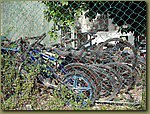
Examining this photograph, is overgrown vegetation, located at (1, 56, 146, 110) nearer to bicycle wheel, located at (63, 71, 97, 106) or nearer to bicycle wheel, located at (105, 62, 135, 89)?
bicycle wheel, located at (63, 71, 97, 106)

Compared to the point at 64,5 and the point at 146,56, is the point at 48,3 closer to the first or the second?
the point at 64,5

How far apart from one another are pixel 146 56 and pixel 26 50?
110 cm

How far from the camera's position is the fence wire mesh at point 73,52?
4582 millimetres

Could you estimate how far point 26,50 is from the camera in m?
4.68

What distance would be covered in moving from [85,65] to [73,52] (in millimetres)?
162

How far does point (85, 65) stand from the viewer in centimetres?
462

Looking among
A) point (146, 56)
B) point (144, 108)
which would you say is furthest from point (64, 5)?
point (144, 108)

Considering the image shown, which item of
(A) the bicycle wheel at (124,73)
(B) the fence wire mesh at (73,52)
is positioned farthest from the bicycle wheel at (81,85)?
(A) the bicycle wheel at (124,73)

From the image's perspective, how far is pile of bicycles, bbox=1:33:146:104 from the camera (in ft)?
15.0

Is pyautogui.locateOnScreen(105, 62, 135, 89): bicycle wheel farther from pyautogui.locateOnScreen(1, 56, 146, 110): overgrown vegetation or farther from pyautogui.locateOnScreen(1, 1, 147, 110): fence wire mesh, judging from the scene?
pyautogui.locateOnScreen(1, 56, 146, 110): overgrown vegetation

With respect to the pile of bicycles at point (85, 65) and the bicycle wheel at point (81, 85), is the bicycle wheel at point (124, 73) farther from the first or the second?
the bicycle wheel at point (81, 85)

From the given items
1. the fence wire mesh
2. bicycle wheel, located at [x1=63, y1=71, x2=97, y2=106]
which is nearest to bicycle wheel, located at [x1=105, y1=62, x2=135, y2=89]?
the fence wire mesh

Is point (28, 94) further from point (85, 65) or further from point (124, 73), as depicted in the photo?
point (124, 73)

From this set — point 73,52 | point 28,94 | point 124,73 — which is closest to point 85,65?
point 73,52
